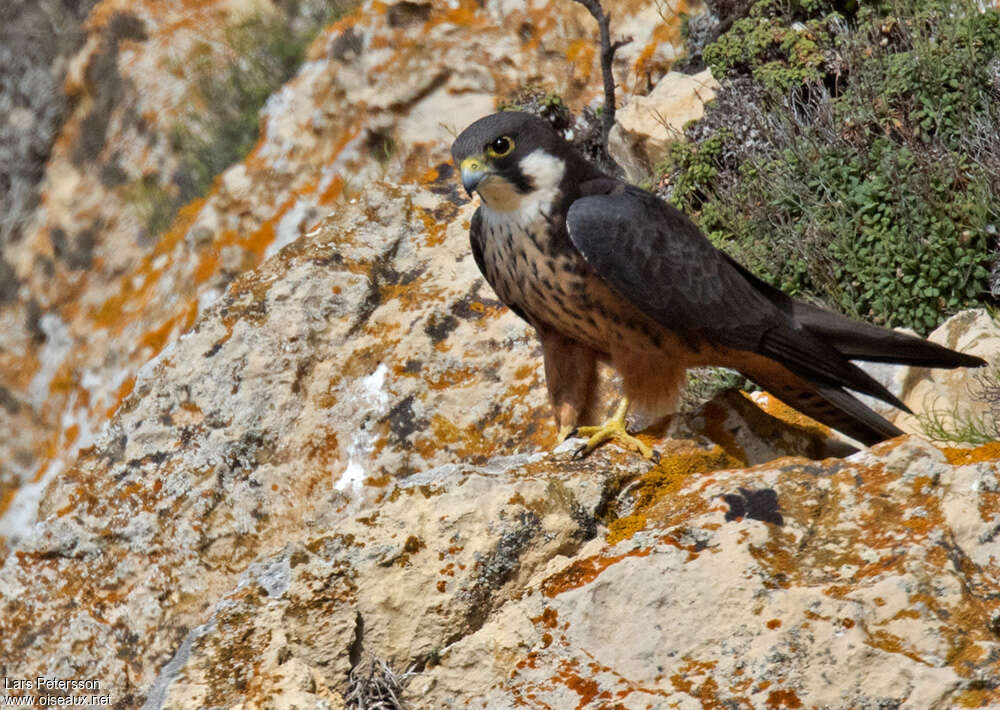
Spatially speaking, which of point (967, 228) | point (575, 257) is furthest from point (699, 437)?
point (967, 228)

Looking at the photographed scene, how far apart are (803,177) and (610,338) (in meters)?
2.07

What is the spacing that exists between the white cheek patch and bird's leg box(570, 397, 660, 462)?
69cm

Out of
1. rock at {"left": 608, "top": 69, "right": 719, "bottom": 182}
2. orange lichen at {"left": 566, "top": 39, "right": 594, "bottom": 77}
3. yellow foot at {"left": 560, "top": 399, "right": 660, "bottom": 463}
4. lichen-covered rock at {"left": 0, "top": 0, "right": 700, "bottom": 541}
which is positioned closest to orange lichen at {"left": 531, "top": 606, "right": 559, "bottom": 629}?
yellow foot at {"left": 560, "top": 399, "right": 660, "bottom": 463}

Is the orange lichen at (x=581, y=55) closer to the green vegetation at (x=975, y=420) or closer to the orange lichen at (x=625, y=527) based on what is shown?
Answer: the green vegetation at (x=975, y=420)

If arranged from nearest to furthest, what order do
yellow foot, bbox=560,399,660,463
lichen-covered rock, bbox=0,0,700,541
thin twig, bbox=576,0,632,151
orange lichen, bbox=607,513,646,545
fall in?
1. orange lichen, bbox=607,513,646,545
2. yellow foot, bbox=560,399,660,463
3. thin twig, bbox=576,0,632,151
4. lichen-covered rock, bbox=0,0,700,541

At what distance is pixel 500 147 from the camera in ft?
10.9

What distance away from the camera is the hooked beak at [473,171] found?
328cm

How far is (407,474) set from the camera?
3.77 metres

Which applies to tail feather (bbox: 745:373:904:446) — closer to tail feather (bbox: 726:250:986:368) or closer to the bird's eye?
tail feather (bbox: 726:250:986:368)

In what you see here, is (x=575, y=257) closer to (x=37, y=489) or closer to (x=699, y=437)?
(x=699, y=437)

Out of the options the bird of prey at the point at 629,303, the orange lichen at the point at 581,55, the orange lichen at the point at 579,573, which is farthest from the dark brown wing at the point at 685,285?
the orange lichen at the point at 581,55

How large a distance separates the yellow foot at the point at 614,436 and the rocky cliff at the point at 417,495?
6cm

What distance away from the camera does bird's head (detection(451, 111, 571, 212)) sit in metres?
3.31

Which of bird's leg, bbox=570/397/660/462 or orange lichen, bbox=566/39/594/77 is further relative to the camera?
orange lichen, bbox=566/39/594/77
